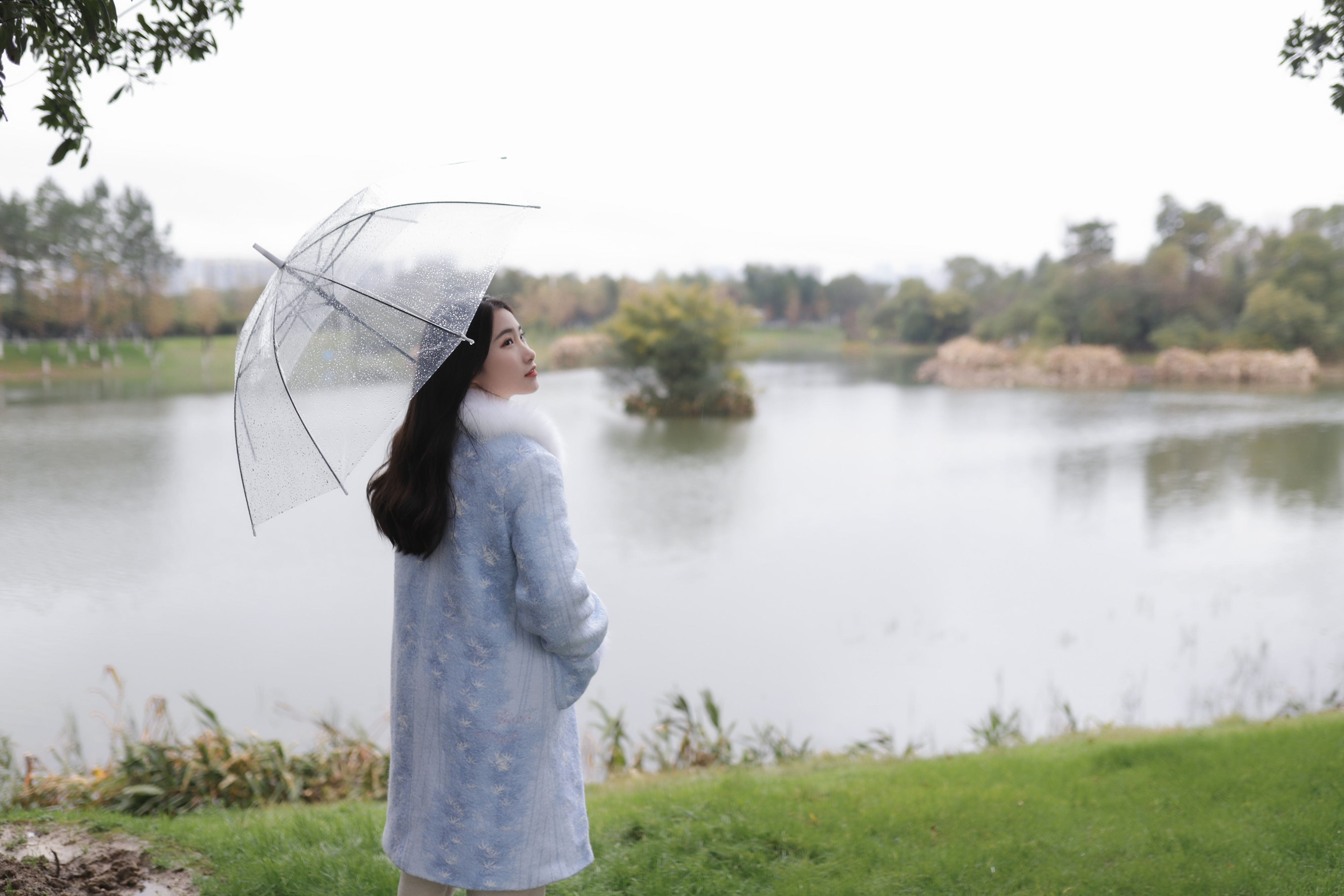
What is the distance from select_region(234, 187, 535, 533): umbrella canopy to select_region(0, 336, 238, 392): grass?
1636cm

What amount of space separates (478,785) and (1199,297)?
2496cm

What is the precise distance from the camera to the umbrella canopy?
118 centimetres

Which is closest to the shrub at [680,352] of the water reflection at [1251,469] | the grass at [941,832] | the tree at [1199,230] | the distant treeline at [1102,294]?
the distant treeline at [1102,294]

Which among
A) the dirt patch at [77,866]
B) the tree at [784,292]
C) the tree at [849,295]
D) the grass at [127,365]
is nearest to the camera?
the dirt patch at [77,866]

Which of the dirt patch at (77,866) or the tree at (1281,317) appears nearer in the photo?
the dirt patch at (77,866)

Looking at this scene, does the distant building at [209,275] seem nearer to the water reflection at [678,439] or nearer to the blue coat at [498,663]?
the water reflection at [678,439]

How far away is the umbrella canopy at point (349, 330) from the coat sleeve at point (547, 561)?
8.1 inches

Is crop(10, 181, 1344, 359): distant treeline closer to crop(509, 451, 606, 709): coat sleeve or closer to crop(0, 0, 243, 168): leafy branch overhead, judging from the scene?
crop(0, 0, 243, 168): leafy branch overhead

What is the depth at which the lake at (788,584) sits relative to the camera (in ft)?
13.2

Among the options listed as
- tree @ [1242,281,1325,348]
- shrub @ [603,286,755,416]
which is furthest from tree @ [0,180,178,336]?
tree @ [1242,281,1325,348]

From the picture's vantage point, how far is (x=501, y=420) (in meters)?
1.15

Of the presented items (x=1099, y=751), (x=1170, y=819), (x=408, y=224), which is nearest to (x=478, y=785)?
(x=408, y=224)

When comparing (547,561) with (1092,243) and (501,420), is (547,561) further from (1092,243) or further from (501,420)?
(1092,243)

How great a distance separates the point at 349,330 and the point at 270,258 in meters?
0.18
